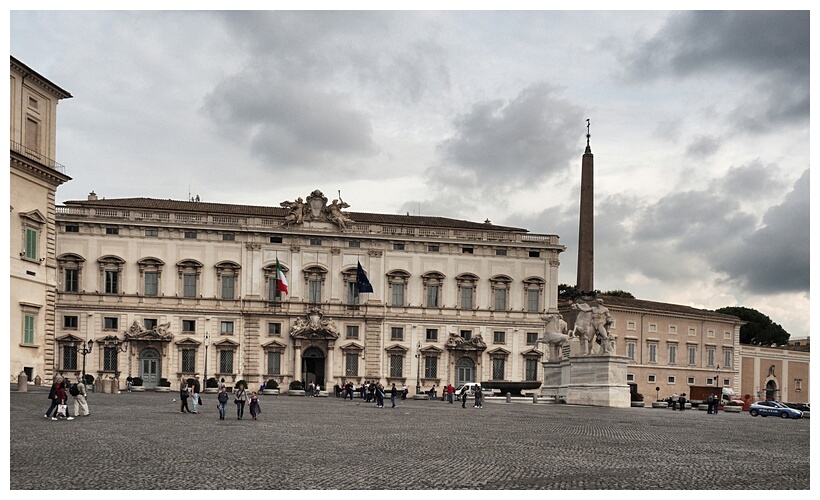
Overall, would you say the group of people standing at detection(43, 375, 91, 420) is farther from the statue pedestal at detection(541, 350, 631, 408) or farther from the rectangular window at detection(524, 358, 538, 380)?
the rectangular window at detection(524, 358, 538, 380)

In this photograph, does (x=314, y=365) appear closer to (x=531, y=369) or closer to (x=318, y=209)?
(x=318, y=209)

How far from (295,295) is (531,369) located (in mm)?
15554

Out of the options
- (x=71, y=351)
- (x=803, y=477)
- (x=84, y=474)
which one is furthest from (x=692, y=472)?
(x=71, y=351)

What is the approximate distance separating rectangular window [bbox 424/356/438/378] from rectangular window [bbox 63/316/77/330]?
20.9 metres

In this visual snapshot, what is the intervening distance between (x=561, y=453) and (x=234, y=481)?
642cm

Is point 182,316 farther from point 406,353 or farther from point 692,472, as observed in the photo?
point 692,472

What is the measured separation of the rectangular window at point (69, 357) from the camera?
206ft

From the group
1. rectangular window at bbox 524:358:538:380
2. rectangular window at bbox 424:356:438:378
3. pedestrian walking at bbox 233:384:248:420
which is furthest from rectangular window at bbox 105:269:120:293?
pedestrian walking at bbox 233:384:248:420

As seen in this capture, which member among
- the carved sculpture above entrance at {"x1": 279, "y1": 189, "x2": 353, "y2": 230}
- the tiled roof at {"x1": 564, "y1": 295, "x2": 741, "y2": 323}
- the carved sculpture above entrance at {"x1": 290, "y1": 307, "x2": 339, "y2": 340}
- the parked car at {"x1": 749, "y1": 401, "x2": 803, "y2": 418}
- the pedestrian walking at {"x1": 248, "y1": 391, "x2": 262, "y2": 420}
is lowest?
the parked car at {"x1": 749, "y1": 401, "x2": 803, "y2": 418}

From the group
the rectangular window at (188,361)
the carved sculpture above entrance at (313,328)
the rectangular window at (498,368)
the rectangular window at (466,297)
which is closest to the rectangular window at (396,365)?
the carved sculpture above entrance at (313,328)

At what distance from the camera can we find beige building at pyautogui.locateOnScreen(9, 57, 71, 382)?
38.1 meters

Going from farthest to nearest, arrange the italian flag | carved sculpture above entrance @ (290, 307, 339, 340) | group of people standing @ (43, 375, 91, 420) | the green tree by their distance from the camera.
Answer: the green tree
carved sculpture above entrance @ (290, 307, 339, 340)
the italian flag
group of people standing @ (43, 375, 91, 420)

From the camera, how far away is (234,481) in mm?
12992

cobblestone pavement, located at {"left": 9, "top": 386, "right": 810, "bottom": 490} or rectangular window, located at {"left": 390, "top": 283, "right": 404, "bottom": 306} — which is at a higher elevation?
rectangular window, located at {"left": 390, "top": 283, "right": 404, "bottom": 306}
